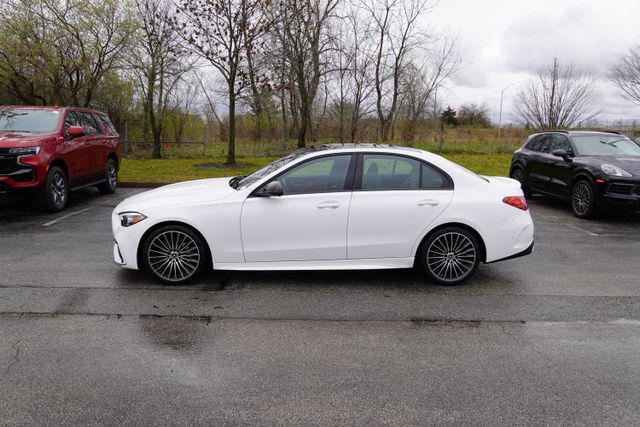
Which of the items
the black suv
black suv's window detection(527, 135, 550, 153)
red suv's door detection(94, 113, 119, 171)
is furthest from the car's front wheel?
red suv's door detection(94, 113, 119, 171)

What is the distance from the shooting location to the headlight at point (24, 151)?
849 cm

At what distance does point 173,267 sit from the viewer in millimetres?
5438

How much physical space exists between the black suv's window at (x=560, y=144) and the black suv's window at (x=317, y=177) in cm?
689

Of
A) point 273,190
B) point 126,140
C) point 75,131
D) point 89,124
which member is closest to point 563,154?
point 273,190

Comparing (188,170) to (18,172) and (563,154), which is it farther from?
(563,154)

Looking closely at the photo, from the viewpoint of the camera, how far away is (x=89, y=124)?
11023mm

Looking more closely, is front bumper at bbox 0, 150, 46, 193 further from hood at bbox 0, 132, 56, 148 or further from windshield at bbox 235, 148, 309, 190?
windshield at bbox 235, 148, 309, 190

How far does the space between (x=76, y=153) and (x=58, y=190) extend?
0.92 metres

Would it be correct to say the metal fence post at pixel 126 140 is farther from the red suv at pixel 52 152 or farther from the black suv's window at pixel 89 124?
the black suv's window at pixel 89 124

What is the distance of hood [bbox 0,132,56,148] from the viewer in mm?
8508

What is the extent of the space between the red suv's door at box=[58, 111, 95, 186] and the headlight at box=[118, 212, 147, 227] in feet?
15.8

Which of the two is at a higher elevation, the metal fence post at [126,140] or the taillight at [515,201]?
the metal fence post at [126,140]

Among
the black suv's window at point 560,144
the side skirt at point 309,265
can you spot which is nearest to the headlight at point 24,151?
the side skirt at point 309,265

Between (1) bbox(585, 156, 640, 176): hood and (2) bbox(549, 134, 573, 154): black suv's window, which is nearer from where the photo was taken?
(1) bbox(585, 156, 640, 176): hood
